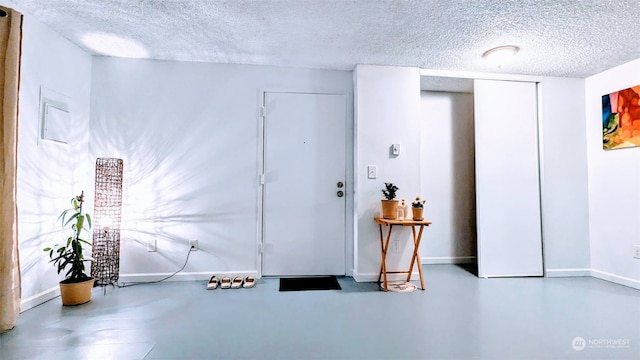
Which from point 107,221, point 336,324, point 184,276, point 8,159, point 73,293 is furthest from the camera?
point 184,276

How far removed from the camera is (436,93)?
3756mm

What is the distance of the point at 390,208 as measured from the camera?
9.10ft

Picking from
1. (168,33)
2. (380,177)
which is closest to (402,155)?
(380,177)

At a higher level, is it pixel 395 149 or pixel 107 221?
pixel 395 149

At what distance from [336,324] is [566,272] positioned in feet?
9.27

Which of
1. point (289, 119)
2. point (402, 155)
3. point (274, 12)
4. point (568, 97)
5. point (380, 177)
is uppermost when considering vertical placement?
point (274, 12)

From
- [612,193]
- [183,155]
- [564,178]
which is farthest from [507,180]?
[183,155]

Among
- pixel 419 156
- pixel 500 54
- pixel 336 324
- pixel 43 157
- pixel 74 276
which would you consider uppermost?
pixel 500 54

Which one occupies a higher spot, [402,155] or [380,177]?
[402,155]

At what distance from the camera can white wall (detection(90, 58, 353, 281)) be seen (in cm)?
285

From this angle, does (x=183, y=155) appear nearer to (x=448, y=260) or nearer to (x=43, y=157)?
(x=43, y=157)

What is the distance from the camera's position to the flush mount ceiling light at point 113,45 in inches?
98.5

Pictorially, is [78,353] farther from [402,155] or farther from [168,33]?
[402,155]

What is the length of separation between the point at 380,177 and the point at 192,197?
1.92m
